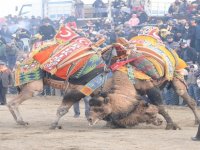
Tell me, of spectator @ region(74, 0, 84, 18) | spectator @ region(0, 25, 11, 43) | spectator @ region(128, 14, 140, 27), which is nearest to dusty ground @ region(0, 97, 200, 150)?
spectator @ region(128, 14, 140, 27)

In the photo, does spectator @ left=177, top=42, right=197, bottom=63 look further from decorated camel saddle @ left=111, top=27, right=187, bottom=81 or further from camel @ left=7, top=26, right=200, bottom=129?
camel @ left=7, top=26, right=200, bottom=129

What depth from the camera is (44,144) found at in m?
9.51

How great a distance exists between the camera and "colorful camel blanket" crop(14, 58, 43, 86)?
1277cm

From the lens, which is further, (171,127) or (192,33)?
(192,33)

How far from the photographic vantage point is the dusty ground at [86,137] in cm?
921

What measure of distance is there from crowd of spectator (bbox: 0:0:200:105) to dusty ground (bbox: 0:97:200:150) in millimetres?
5045

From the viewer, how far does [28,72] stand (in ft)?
42.1

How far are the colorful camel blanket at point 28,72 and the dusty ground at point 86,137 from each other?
929 millimetres

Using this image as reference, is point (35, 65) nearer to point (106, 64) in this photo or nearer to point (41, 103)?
point (106, 64)

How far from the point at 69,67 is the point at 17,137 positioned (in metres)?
2.35

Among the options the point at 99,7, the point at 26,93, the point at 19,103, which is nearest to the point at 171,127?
the point at 26,93

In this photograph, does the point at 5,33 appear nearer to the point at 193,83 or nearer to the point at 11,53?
the point at 11,53

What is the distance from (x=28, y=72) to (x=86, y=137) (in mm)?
2973

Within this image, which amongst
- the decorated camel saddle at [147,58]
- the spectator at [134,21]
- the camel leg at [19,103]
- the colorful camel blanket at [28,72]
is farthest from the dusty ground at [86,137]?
the spectator at [134,21]
